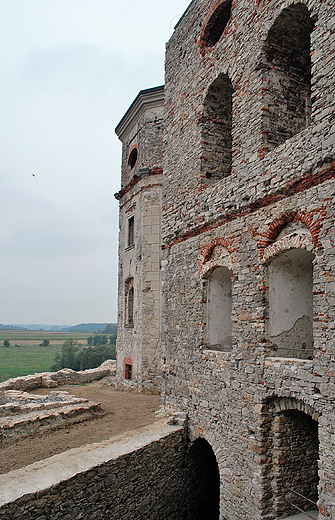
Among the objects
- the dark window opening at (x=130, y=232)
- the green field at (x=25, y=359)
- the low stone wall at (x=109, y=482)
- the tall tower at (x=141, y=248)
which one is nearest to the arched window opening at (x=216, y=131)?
the tall tower at (x=141, y=248)

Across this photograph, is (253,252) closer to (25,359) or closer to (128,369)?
(128,369)

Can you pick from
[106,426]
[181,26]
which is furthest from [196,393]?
[181,26]

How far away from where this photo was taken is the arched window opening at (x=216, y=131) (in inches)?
338

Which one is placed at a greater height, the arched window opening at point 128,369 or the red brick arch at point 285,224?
the red brick arch at point 285,224

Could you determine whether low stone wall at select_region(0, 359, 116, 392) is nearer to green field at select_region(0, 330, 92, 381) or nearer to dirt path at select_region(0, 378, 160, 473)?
dirt path at select_region(0, 378, 160, 473)

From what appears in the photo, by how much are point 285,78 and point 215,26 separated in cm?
298

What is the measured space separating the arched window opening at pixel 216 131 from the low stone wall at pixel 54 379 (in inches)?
401

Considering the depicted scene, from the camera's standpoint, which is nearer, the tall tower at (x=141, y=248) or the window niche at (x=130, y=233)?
the tall tower at (x=141, y=248)

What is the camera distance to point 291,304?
634 centimetres

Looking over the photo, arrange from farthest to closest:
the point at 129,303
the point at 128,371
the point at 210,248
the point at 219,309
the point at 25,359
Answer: the point at 25,359 < the point at 129,303 < the point at 128,371 < the point at 219,309 < the point at 210,248

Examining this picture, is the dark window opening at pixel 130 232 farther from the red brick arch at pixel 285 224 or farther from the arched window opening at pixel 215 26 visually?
the red brick arch at pixel 285 224

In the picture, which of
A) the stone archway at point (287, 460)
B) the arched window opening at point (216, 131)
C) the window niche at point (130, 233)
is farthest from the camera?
the window niche at point (130, 233)

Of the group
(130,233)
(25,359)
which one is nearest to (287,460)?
(130,233)

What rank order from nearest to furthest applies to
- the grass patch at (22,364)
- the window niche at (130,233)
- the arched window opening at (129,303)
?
the arched window opening at (129,303) < the window niche at (130,233) < the grass patch at (22,364)
